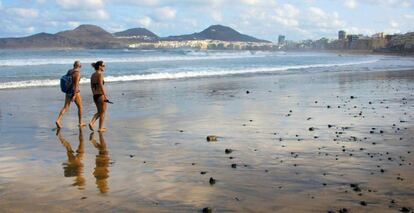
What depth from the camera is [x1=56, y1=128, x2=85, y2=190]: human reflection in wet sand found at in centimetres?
679

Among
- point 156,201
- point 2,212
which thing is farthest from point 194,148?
point 2,212

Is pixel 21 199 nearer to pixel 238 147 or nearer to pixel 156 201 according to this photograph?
pixel 156 201

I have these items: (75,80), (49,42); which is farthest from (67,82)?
(49,42)

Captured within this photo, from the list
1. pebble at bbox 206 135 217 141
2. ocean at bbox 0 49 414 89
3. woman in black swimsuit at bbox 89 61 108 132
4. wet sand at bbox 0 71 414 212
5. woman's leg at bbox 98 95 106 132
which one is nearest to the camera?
wet sand at bbox 0 71 414 212

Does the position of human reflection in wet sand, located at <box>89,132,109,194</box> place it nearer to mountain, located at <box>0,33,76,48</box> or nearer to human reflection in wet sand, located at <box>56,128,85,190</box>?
human reflection in wet sand, located at <box>56,128,85,190</box>

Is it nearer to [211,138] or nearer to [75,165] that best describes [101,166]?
[75,165]

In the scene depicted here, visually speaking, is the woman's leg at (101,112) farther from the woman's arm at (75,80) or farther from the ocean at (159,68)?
the ocean at (159,68)

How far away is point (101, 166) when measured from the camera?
7.66 metres

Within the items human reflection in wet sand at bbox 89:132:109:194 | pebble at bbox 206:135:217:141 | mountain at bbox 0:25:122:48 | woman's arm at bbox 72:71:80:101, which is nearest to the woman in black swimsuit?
woman's arm at bbox 72:71:80:101

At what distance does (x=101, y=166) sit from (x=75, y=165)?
0.43 m

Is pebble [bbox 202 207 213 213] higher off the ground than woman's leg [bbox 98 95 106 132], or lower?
lower

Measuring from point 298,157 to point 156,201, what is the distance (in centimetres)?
298

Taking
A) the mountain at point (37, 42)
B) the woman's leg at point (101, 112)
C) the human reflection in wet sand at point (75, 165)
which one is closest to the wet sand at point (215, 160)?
the human reflection in wet sand at point (75, 165)

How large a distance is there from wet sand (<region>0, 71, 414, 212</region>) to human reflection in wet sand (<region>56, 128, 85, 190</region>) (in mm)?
16
